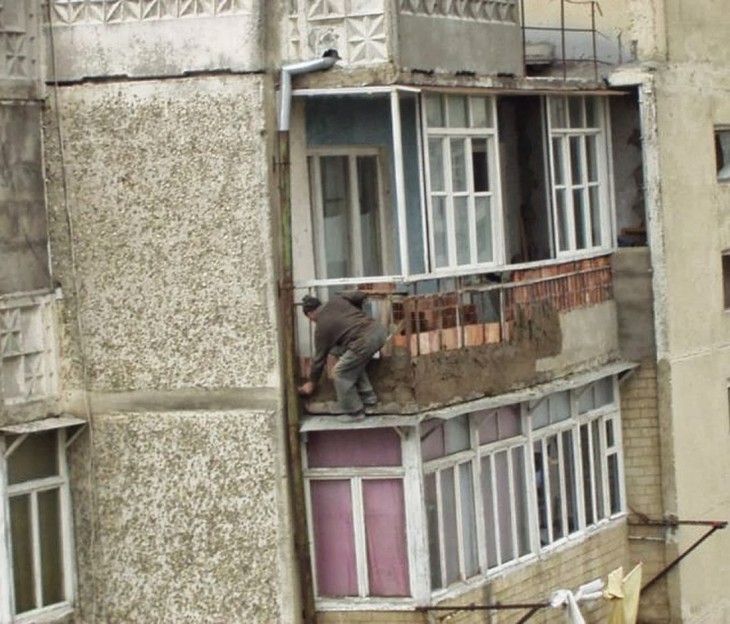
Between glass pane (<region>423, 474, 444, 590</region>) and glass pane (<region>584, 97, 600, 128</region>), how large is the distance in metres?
4.64

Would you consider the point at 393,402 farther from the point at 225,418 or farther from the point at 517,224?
the point at 517,224

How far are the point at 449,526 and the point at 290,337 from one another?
232cm

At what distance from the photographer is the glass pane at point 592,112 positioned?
73.9 ft

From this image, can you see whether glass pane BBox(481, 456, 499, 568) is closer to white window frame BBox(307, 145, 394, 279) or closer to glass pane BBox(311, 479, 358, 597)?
glass pane BBox(311, 479, 358, 597)

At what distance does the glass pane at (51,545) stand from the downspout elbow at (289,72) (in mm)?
3625

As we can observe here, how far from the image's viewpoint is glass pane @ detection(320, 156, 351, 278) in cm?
1995

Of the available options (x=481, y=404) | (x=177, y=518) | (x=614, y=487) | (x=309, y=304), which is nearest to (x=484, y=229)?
(x=481, y=404)

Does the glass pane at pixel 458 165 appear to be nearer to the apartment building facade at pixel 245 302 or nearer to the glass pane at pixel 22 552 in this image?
the apartment building facade at pixel 245 302

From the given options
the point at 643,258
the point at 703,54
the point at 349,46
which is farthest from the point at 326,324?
the point at 703,54

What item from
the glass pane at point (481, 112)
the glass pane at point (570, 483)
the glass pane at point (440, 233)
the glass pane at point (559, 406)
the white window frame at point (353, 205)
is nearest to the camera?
the glass pane at point (440, 233)

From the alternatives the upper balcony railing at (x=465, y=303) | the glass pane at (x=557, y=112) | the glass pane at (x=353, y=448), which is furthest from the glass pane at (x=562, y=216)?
the glass pane at (x=353, y=448)

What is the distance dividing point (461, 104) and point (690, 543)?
5.82 meters

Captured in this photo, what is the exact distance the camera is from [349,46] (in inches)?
748

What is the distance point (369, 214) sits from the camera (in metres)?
20.3
